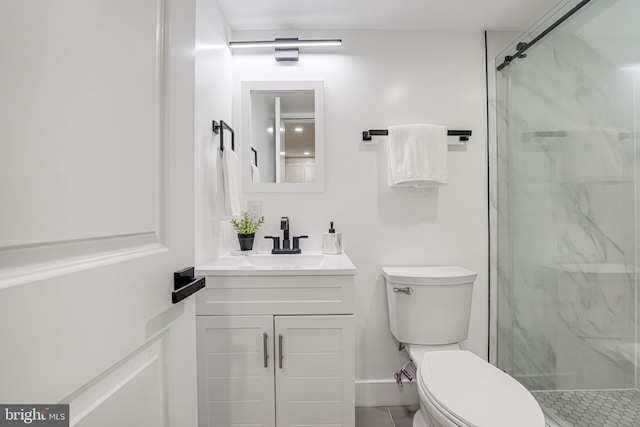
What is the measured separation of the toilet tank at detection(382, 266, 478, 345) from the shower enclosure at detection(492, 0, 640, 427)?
400mm

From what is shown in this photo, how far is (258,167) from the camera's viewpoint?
1.85m

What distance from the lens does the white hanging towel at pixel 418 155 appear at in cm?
172

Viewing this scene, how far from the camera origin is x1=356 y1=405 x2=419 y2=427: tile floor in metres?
1.62

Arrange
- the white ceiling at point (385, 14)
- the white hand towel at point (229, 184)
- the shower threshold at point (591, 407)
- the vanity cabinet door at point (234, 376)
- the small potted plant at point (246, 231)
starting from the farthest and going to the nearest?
the small potted plant at point (246, 231)
the white ceiling at point (385, 14)
the white hand towel at point (229, 184)
the vanity cabinet door at point (234, 376)
the shower threshold at point (591, 407)

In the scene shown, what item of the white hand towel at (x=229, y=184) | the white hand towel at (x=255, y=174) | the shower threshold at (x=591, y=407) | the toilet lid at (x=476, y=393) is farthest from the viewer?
the white hand towel at (x=255, y=174)

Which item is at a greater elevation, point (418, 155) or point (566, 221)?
point (418, 155)

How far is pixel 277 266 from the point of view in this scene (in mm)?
1470

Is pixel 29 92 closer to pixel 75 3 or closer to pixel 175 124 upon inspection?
pixel 75 3

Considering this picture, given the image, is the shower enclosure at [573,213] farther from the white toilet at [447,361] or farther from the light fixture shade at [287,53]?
the light fixture shade at [287,53]

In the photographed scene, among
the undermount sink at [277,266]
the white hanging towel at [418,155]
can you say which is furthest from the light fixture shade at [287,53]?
the undermount sink at [277,266]

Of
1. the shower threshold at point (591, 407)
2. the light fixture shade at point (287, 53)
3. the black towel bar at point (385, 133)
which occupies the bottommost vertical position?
the shower threshold at point (591, 407)

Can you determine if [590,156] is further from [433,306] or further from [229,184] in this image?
[229,184]

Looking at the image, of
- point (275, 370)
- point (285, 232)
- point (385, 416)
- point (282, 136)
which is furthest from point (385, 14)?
point (385, 416)

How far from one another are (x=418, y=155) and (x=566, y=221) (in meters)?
0.78
